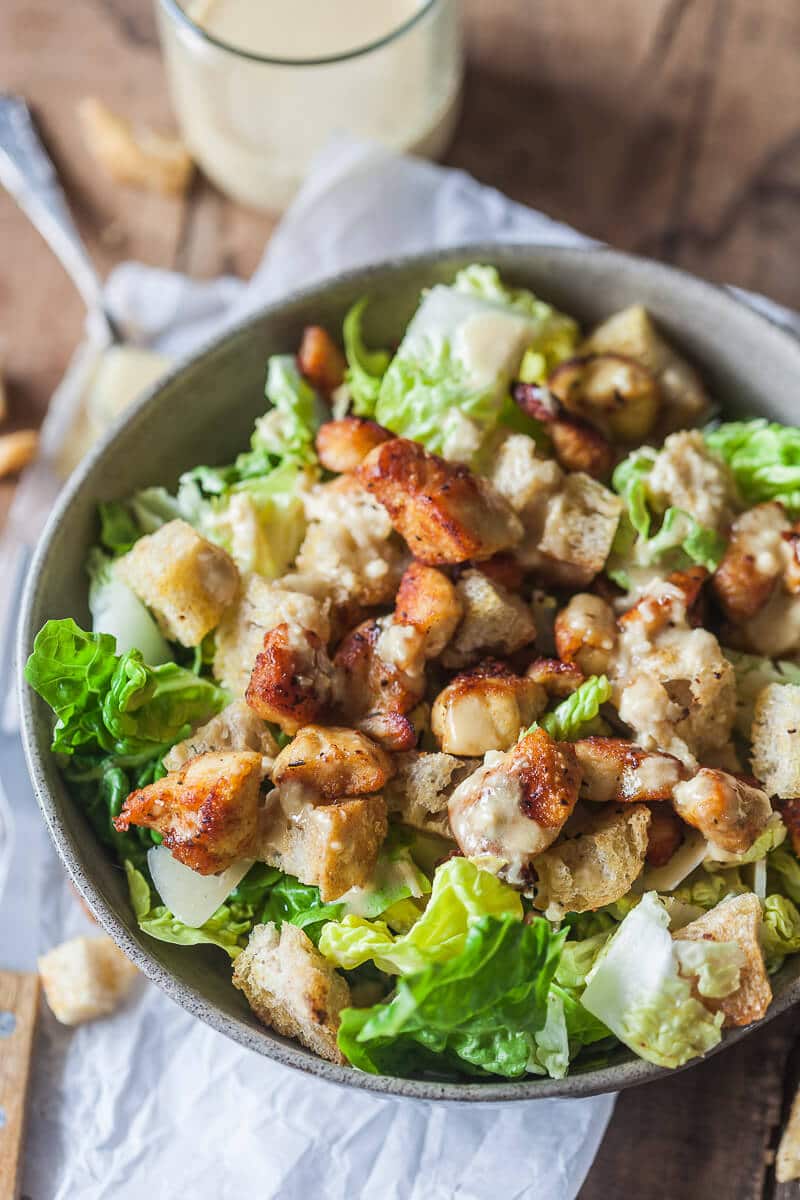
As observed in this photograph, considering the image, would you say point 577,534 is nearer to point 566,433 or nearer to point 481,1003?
point 566,433

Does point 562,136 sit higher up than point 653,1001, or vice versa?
point 562,136

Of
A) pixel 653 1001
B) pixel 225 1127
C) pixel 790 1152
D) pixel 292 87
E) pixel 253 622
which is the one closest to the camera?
pixel 653 1001

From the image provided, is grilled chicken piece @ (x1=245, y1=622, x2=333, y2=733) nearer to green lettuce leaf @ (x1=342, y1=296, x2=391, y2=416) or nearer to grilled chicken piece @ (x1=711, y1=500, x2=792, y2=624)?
green lettuce leaf @ (x1=342, y1=296, x2=391, y2=416)

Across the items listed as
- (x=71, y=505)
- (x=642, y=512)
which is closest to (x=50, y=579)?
(x=71, y=505)

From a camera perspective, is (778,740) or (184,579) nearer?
(778,740)

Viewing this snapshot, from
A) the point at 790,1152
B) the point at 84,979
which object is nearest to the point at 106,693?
the point at 84,979

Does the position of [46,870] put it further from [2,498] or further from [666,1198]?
[666,1198]

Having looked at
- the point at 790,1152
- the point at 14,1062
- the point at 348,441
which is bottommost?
the point at 14,1062

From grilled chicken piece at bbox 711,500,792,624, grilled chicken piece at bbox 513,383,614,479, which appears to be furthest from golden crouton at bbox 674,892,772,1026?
grilled chicken piece at bbox 513,383,614,479
